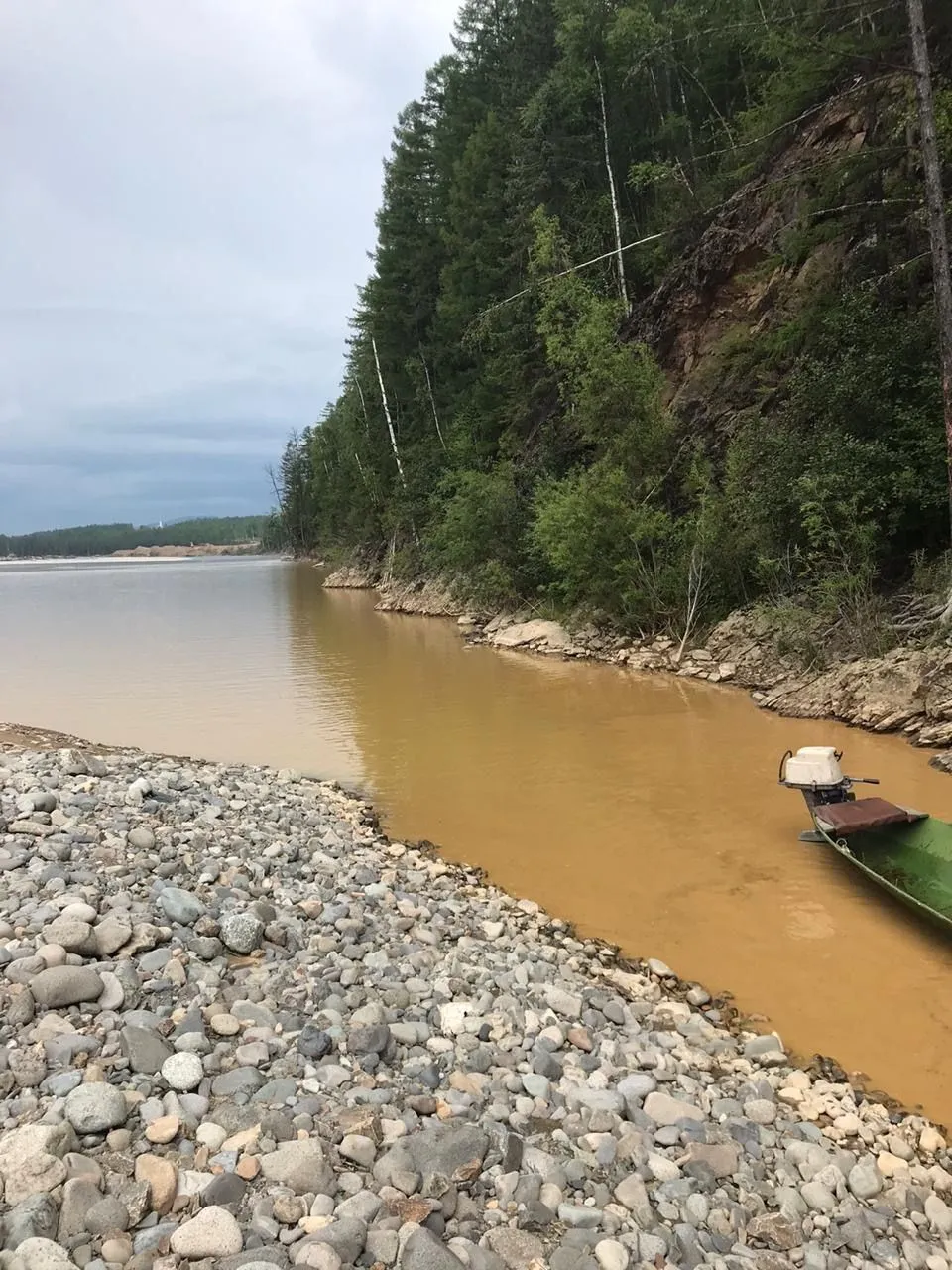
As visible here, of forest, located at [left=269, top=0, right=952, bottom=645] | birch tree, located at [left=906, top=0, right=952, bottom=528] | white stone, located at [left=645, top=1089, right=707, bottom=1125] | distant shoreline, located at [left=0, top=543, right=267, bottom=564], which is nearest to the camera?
white stone, located at [left=645, top=1089, right=707, bottom=1125]

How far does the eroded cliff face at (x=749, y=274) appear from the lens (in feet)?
56.1

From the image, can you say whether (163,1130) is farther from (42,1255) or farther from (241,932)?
(241,932)

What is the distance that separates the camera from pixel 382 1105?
322 centimetres

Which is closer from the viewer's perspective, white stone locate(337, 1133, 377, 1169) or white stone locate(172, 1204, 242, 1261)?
white stone locate(172, 1204, 242, 1261)

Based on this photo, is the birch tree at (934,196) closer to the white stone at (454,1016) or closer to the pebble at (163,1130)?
the white stone at (454,1016)

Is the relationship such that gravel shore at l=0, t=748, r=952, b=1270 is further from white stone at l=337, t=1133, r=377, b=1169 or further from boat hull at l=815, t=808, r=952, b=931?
boat hull at l=815, t=808, r=952, b=931

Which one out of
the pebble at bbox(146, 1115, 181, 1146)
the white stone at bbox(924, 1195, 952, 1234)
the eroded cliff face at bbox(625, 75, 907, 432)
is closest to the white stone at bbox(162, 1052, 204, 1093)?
the pebble at bbox(146, 1115, 181, 1146)

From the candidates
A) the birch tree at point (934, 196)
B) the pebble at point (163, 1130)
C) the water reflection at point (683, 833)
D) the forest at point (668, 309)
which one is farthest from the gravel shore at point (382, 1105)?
the forest at point (668, 309)

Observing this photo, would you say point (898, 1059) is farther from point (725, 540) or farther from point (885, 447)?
point (725, 540)

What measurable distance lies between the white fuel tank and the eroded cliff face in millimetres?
11781

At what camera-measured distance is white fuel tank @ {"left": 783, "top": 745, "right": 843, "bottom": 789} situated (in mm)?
7430

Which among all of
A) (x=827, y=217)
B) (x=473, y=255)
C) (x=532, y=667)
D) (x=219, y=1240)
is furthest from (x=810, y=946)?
(x=473, y=255)

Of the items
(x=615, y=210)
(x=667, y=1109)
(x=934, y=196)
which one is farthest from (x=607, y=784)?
(x=615, y=210)

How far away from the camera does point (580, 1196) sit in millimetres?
2924
